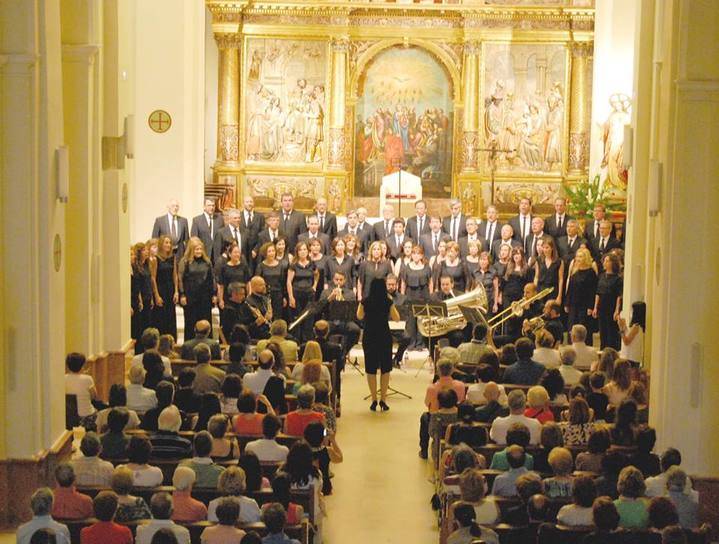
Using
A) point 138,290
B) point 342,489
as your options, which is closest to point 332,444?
point 342,489

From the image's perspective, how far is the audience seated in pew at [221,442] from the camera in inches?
389

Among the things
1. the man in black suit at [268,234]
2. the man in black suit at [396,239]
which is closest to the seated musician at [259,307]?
the man in black suit at [268,234]

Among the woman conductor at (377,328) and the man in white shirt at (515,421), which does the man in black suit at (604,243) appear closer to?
the woman conductor at (377,328)

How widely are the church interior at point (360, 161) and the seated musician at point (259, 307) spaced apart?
1.34 meters

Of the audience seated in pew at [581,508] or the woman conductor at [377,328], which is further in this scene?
the woman conductor at [377,328]

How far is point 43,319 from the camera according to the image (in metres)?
10.8

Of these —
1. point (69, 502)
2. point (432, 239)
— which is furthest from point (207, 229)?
point (69, 502)

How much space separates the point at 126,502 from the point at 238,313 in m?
7.53

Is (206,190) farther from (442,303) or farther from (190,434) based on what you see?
(190,434)

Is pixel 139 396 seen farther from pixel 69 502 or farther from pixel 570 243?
pixel 570 243

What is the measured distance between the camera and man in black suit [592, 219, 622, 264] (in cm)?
1883

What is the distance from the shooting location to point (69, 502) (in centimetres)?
880

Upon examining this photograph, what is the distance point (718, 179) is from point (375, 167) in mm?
14464

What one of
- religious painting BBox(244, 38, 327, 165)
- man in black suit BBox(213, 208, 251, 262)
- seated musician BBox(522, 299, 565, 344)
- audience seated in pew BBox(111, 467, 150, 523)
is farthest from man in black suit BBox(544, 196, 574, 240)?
audience seated in pew BBox(111, 467, 150, 523)
